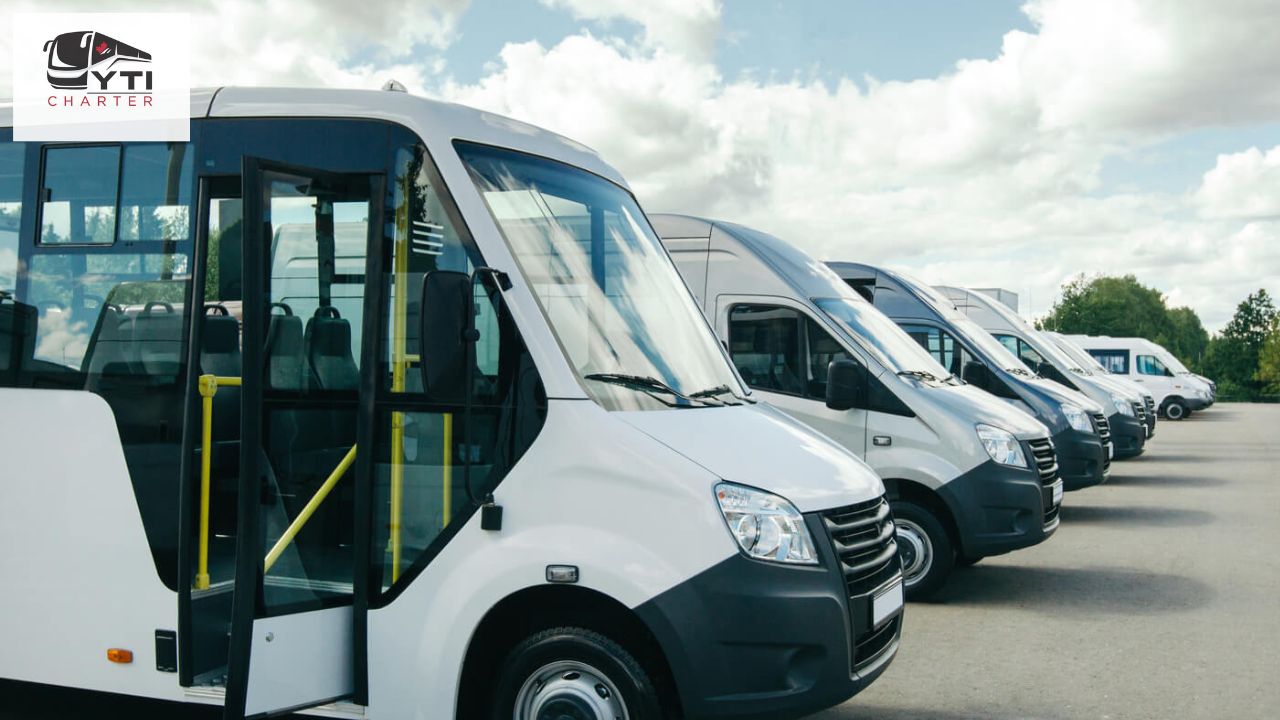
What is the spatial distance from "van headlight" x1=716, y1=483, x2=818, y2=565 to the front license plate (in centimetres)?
46

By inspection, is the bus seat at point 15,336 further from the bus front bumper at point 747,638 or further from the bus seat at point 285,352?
the bus front bumper at point 747,638

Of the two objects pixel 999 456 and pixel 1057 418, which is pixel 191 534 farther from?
pixel 1057 418

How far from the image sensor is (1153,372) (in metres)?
39.5

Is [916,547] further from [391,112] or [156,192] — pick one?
[156,192]

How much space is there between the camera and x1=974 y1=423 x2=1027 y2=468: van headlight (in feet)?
30.1

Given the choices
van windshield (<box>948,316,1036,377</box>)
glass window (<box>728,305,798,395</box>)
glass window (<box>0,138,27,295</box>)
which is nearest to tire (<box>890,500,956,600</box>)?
glass window (<box>728,305,798,395</box>)

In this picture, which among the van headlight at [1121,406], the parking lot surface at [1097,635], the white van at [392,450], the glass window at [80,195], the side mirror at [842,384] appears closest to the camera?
the white van at [392,450]

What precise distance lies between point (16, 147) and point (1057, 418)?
10.4m

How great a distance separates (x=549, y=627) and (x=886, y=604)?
1.40 meters

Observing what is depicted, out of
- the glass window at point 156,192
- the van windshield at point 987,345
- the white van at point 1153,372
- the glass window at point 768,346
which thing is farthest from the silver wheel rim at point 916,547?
the white van at point 1153,372

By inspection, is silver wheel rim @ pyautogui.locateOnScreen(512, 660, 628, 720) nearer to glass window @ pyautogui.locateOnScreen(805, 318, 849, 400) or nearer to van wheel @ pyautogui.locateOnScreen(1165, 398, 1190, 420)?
glass window @ pyautogui.locateOnScreen(805, 318, 849, 400)

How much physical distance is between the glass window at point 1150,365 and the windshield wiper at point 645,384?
121ft

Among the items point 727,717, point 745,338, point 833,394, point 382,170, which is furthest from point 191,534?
point 745,338

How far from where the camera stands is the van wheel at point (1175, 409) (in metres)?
39.5
